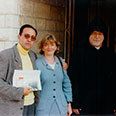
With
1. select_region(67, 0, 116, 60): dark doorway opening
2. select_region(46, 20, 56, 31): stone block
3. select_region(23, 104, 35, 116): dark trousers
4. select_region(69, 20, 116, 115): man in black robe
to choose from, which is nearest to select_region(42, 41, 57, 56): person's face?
select_region(69, 20, 116, 115): man in black robe

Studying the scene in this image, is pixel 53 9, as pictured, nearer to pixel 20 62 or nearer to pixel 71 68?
pixel 71 68

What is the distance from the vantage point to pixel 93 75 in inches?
156

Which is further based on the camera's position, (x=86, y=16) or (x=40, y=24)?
(x=86, y=16)

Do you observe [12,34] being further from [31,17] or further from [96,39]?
[96,39]

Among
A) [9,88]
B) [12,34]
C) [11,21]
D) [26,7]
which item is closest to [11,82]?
[9,88]

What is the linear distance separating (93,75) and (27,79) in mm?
957

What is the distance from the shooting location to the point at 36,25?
15.1 feet

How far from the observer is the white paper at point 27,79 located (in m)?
3.34

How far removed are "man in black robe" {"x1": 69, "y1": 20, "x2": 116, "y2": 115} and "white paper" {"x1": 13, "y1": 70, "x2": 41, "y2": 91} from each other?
683mm

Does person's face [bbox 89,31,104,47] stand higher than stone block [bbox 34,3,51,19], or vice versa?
stone block [bbox 34,3,51,19]

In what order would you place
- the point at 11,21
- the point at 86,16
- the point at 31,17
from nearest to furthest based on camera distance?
the point at 11,21, the point at 31,17, the point at 86,16

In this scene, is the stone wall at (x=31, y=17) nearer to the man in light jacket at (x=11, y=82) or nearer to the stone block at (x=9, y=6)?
the stone block at (x=9, y=6)

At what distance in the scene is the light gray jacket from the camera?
324 cm

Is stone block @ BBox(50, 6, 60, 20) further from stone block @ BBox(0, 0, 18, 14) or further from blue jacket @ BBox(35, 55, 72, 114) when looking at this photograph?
blue jacket @ BBox(35, 55, 72, 114)
